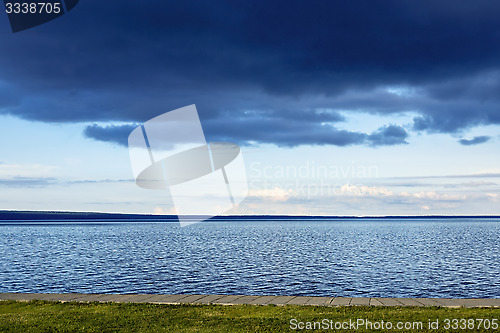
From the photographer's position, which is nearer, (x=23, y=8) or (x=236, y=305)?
(x=236, y=305)

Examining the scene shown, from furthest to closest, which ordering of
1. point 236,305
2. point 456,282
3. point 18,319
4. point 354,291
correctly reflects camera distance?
point 456,282 < point 354,291 < point 236,305 < point 18,319

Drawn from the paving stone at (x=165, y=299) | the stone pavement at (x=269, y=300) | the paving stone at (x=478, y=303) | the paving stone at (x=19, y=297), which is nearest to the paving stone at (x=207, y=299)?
the stone pavement at (x=269, y=300)

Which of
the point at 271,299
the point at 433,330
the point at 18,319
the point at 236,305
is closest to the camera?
the point at 433,330

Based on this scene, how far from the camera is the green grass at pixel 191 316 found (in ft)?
46.3

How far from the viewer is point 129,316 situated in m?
15.6

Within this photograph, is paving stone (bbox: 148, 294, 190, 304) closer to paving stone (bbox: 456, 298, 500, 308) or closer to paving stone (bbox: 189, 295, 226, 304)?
paving stone (bbox: 189, 295, 226, 304)

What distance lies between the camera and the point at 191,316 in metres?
15.6

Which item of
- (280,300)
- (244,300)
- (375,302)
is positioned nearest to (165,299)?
(244,300)

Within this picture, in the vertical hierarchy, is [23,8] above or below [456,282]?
above

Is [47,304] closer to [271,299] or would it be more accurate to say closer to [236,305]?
[236,305]

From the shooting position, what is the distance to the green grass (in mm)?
14102

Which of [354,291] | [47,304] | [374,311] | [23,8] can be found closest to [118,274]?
[354,291]

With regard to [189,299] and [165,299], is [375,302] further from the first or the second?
[165,299]

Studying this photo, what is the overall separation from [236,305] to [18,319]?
24.3 ft
